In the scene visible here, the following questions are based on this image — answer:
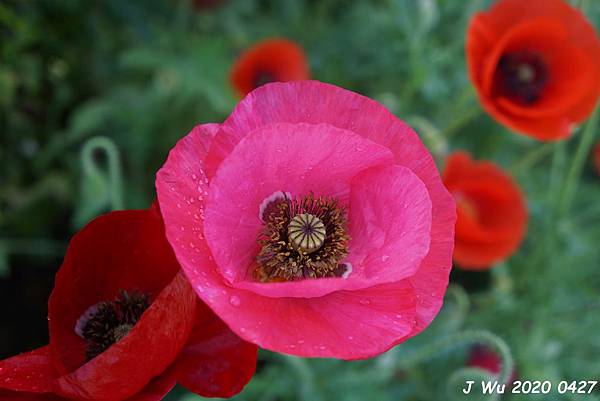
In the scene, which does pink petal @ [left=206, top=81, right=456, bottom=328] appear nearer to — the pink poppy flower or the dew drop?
the pink poppy flower

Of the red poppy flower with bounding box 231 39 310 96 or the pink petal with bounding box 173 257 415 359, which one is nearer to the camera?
the pink petal with bounding box 173 257 415 359

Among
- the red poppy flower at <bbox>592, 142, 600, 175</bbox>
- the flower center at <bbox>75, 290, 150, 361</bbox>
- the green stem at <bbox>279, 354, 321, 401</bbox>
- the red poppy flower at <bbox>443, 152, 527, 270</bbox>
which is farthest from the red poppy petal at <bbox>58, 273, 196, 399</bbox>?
the red poppy flower at <bbox>592, 142, 600, 175</bbox>

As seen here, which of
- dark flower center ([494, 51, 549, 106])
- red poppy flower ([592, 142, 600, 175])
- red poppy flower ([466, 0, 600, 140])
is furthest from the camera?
red poppy flower ([592, 142, 600, 175])

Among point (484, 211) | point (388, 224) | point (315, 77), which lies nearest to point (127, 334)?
point (388, 224)

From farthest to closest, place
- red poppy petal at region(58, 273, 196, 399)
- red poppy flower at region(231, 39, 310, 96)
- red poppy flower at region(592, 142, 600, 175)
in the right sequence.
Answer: red poppy flower at region(592, 142, 600, 175) < red poppy flower at region(231, 39, 310, 96) < red poppy petal at region(58, 273, 196, 399)

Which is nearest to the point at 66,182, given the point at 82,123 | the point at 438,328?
the point at 82,123

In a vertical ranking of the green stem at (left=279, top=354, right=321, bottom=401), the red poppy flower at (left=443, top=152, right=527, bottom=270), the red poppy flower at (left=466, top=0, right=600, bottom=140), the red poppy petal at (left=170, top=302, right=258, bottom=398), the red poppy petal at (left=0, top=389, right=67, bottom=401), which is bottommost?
the red poppy petal at (left=0, top=389, right=67, bottom=401)

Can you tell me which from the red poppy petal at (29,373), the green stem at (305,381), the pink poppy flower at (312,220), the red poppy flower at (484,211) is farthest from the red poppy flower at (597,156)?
the red poppy petal at (29,373)
